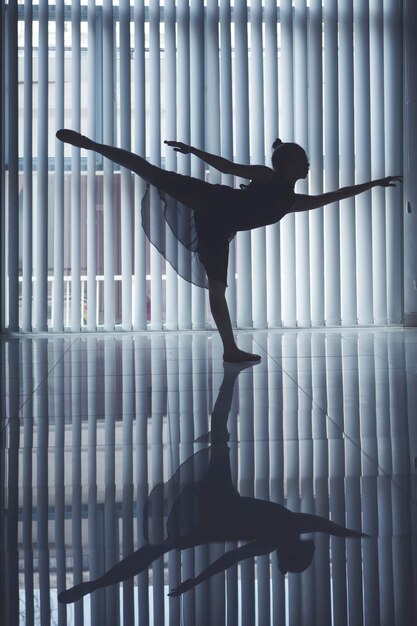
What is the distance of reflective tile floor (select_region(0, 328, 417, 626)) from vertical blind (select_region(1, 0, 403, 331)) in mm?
2540

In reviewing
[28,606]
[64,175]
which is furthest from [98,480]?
[64,175]

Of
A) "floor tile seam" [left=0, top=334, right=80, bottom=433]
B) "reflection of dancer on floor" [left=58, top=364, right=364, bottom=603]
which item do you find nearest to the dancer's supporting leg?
"floor tile seam" [left=0, top=334, right=80, bottom=433]

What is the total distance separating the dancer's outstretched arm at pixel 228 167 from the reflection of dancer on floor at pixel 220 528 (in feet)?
6.11

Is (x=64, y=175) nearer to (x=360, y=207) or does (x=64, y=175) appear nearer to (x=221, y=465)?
(x=360, y=207)

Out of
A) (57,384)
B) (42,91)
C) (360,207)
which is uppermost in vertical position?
(42,91)

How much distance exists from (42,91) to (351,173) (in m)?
1.74

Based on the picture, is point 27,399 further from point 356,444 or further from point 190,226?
point 190,226

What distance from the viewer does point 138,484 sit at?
1214 mm

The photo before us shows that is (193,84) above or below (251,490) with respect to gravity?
above

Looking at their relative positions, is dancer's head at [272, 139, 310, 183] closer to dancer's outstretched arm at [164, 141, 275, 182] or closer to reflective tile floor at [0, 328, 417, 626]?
dancer's outstretched arm at [164, 141, 275, 182]

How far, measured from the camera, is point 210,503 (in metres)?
1.09

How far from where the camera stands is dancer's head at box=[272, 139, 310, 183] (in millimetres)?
3092

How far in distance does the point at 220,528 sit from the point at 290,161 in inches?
88.7

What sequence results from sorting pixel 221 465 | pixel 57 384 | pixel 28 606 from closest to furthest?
1. pixel 28 606
2. pixel 221 465
3. pixel 57 384
